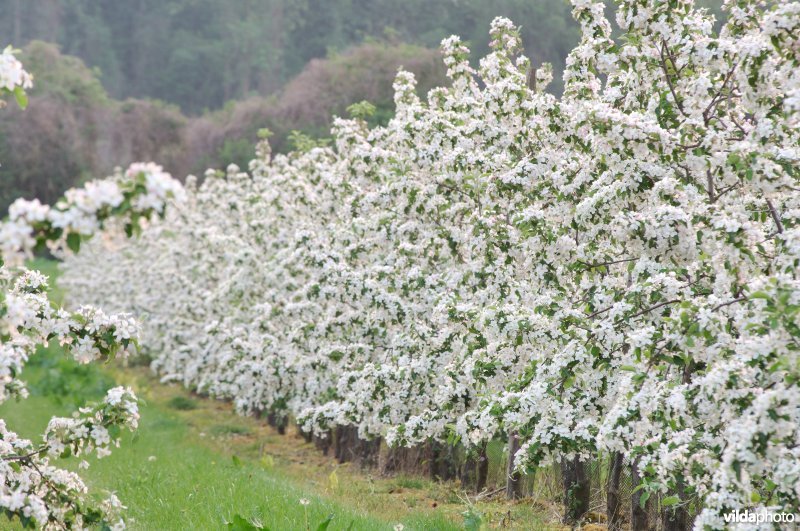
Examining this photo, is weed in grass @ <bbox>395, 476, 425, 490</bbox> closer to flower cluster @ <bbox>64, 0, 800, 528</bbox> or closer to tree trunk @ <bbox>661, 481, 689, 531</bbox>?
flower cluster @ <bbox>64, 0, 800, 528</bbox>

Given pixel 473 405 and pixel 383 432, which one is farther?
pixel 383 432

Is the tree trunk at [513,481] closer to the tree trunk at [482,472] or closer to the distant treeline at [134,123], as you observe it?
the tree trunk at [482,472]

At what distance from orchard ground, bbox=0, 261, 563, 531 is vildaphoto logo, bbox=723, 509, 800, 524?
11.6 feet

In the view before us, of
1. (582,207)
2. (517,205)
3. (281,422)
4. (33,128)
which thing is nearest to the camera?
(582,207)

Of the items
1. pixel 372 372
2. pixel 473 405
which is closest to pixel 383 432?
pixel 372 372

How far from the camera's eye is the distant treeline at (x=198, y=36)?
74.0 meters

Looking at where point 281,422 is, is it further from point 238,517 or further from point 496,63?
point 238,517

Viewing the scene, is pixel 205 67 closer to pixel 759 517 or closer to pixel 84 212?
pixel 84 212

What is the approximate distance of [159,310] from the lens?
25.7m

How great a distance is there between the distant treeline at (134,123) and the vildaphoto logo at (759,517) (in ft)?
123

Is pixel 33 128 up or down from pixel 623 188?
up

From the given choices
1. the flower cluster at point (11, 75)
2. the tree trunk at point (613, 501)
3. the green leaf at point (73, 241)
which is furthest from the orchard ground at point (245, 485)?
the green leaf at point (73, 241)

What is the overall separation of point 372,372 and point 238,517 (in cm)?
465

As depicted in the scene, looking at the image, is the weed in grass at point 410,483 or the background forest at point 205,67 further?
the background forest at point 205,67
